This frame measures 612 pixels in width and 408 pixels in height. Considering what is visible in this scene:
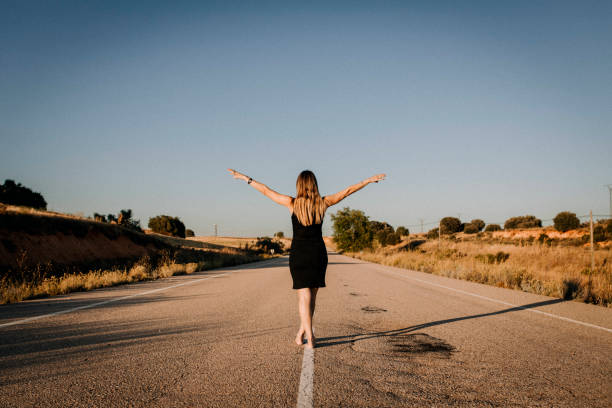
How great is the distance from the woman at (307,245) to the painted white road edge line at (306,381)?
0.45m

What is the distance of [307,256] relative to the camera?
4.64m

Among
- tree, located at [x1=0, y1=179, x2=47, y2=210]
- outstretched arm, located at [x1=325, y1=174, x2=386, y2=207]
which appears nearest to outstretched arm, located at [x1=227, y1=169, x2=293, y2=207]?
outstretched arm, located at [x1=325, y1=174, x2=386, y2=207]

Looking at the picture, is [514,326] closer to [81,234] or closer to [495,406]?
[495,406]

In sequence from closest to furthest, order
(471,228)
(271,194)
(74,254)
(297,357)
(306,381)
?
(306,381), (297,357), (271,194), (74,254), (471,228)

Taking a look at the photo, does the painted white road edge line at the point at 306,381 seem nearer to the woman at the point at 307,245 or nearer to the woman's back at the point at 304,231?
the woman at the point at 307,245

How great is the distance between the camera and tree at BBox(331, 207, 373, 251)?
59000mm

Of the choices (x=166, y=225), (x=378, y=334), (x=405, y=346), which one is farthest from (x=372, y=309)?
(x=166, y=225)

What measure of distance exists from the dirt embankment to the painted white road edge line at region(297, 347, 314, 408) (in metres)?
21.1

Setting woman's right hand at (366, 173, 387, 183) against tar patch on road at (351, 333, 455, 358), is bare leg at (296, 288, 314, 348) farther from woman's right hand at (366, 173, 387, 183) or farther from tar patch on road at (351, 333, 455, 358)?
woman's right hand at (366, 173, 387, 183)

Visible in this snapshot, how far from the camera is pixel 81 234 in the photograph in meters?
28.4

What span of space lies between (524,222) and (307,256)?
110096mm

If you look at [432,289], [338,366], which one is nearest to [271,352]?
[338,366]

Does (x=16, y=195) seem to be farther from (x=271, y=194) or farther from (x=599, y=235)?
(x=599, y=235)

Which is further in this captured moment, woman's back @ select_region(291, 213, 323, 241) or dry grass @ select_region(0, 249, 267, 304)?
dry grass @ select_region(0, 249, 267, 304)
